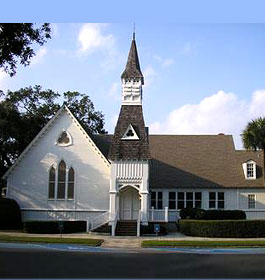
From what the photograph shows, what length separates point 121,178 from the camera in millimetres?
27266

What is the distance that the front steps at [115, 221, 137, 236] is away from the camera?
25672mm

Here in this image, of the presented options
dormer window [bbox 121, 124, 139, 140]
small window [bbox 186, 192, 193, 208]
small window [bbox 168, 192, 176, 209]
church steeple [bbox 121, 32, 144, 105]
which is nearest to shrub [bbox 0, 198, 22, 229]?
dormer window [bbox 121, 124, 139, 140]

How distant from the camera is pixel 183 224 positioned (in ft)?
84.4

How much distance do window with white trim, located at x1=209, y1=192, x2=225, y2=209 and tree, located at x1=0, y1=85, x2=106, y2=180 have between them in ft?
30.3

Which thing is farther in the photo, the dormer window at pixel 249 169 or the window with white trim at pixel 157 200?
the dormer window at pixel 249 169

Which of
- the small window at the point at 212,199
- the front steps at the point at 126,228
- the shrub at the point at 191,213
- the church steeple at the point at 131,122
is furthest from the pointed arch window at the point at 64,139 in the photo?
the small window at the point at 212,199

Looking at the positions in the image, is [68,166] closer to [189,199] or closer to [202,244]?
[189,199]

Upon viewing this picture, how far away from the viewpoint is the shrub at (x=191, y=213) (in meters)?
27.6

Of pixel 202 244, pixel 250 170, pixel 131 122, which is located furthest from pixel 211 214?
pixel 202 244

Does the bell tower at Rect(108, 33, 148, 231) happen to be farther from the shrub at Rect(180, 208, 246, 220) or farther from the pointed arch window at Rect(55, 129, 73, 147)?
the pointed arch window at Rect(55, 129, 73, 147)

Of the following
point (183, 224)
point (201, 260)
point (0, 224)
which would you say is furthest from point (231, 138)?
point (201, 260)

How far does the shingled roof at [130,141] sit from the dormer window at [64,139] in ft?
9.82

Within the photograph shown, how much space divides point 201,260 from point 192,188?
53.2 ft

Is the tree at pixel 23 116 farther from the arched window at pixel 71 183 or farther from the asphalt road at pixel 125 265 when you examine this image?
the asphalt road at pixel 125 265
